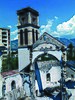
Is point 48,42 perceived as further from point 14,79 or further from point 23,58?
point 14,79

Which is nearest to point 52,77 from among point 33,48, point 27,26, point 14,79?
point 33,48

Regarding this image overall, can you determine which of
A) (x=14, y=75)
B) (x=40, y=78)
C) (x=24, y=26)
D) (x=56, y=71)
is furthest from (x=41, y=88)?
(x=24, y=26)

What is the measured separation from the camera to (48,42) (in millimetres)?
25781

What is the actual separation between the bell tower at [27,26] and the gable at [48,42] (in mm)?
1574

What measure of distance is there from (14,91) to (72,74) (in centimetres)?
1118

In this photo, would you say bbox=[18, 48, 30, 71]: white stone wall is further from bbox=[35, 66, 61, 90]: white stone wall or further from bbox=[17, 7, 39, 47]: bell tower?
bbox=[35, 66, 61, 90]: white stone wall

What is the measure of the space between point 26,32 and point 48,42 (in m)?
3.48

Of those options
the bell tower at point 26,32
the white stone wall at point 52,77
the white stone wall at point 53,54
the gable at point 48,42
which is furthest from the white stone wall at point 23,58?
the white stone wall at point 52,77

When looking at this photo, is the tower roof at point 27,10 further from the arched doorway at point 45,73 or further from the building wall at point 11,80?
the building wall at point 11,80

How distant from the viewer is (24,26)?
90.4ft

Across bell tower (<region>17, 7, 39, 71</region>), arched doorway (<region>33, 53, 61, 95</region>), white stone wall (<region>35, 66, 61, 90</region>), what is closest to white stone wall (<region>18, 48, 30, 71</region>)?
bell tower (<region>17, 7, 39, 71</region>)

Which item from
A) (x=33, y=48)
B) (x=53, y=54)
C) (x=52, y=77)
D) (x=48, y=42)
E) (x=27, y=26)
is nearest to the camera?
(x=48, y=42)

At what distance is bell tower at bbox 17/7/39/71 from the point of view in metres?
27.1

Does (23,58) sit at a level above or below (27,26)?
below
